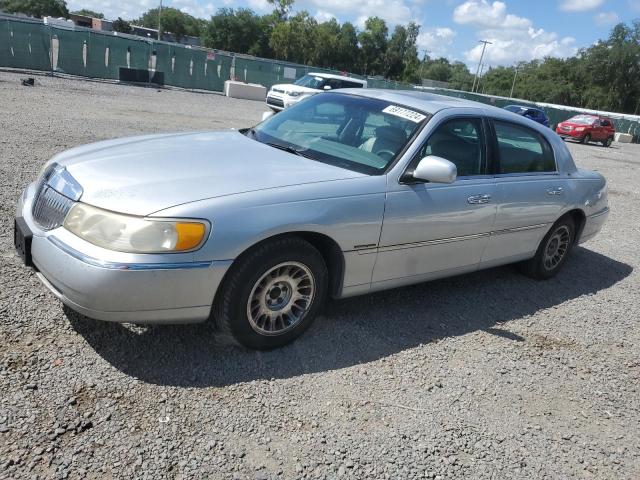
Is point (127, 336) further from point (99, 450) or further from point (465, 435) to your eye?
point (465, 435)

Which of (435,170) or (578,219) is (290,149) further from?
(578,219)

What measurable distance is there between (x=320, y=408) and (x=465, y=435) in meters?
0.80

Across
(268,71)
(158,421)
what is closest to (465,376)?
(158,421)

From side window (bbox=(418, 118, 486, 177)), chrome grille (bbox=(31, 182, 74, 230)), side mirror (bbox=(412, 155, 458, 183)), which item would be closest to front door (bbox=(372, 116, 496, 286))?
side window (bbox=(418, 118, 486, 177))

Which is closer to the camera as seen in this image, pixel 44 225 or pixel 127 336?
pixel 44 225

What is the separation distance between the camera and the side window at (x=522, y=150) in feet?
14.9

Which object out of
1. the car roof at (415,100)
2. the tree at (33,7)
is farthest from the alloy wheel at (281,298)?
the tree at (33,7)

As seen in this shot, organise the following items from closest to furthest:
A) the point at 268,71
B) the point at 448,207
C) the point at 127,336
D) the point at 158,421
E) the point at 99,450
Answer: the point at 99,450, the point at 158,421, the point at 127,336, the point at 448,207, the point at 268,71

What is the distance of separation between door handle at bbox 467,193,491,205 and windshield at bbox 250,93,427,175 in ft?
2.28

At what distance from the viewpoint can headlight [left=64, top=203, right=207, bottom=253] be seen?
9.02 feet

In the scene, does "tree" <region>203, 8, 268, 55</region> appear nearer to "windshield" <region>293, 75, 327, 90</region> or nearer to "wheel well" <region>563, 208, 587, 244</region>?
"windshield" <region>293, 75, 327, 90</region>

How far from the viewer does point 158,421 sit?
2670 mm

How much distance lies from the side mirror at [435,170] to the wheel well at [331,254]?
30.4 inches

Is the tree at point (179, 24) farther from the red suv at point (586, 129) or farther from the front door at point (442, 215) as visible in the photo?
the front door at point (442, 215)
